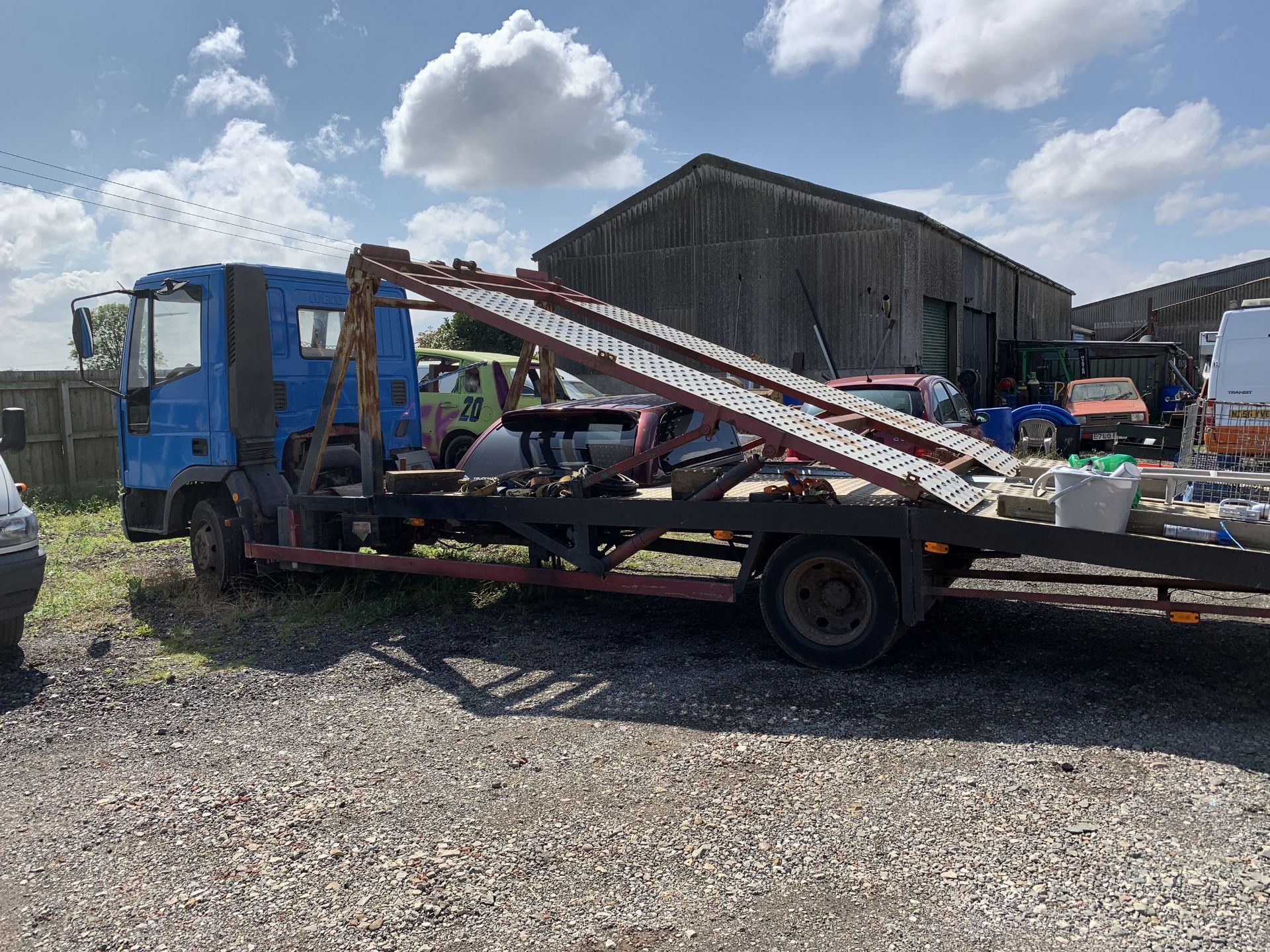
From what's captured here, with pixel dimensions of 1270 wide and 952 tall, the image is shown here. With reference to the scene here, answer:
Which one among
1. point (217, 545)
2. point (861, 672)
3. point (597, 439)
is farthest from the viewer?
point (217, 545)

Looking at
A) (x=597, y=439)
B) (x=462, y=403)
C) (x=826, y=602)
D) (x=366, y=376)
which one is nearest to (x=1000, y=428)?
(x=462, y=403)

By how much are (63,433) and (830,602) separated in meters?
13.6

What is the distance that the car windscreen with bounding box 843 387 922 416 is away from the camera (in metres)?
9.18

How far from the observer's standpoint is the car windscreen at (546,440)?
6.87m

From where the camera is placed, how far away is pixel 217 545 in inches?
297

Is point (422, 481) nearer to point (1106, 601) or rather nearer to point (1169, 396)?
point (1106, 601)

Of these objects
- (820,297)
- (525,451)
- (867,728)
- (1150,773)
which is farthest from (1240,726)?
(820,297)

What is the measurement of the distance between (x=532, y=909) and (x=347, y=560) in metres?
4.20

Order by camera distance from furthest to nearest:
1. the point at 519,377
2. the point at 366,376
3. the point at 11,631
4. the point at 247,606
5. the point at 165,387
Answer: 1. the point at 519,377
2. the point at 165,387
3. the point at 247,606
4. the point at 366,376
5. the point at 11,631

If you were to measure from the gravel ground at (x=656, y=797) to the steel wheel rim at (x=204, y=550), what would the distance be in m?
1.66

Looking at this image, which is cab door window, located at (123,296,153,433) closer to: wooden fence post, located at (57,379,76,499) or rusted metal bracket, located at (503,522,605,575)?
rusted metal bracket, located at (503,522,605,575)

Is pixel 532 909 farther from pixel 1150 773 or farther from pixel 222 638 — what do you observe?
pixel 222 638

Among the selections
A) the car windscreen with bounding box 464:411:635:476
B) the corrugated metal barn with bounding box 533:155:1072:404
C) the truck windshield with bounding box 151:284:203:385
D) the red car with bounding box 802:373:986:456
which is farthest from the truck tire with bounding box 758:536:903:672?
the corrugated metal barn with bounding box 533:155:1072:404

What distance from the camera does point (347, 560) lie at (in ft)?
22.4
